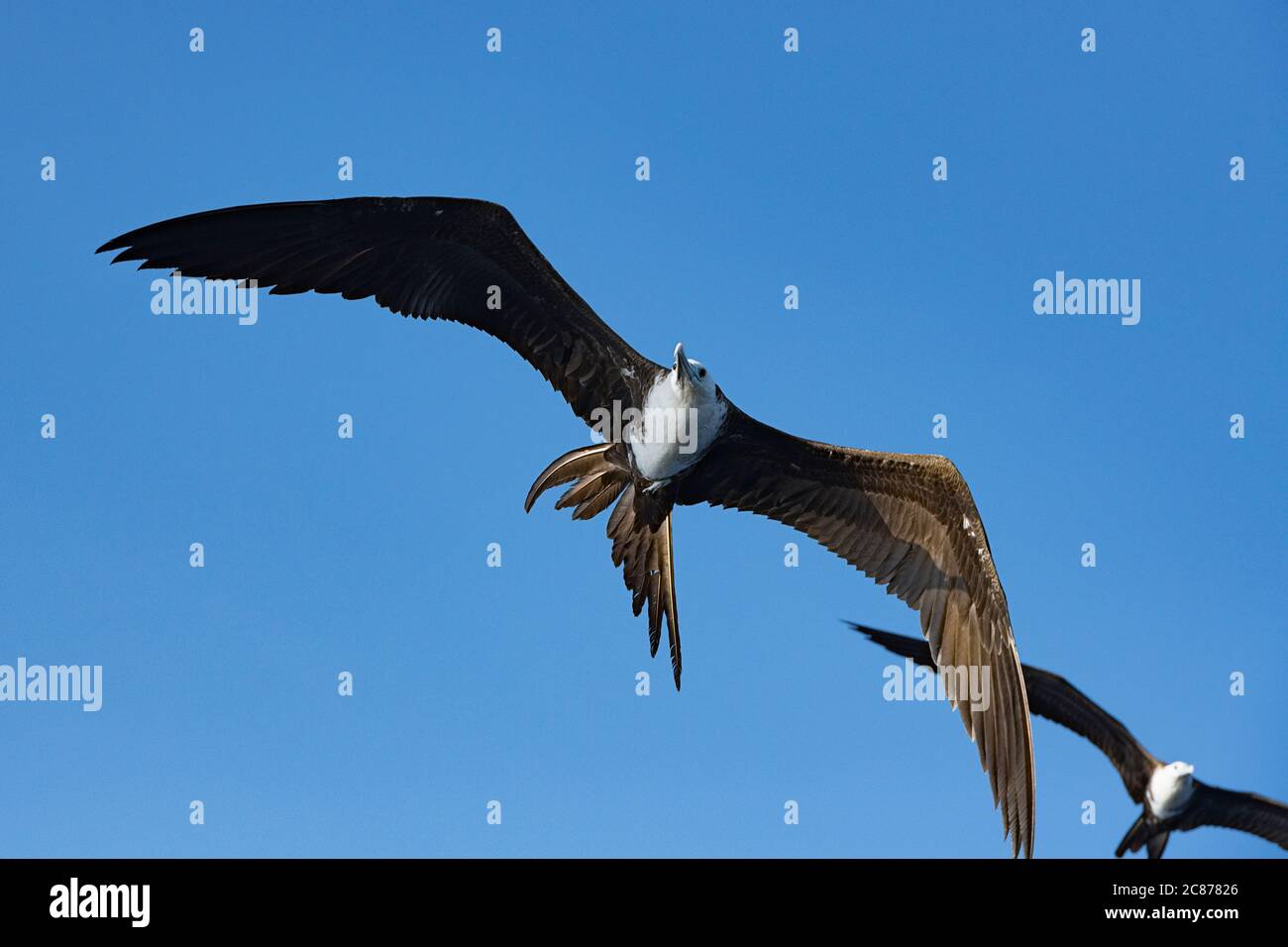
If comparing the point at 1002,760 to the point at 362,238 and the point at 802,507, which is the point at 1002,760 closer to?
the point at 802,507

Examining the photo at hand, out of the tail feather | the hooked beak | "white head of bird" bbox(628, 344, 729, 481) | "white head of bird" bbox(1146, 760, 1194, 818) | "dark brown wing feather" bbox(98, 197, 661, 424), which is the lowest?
the tail feather

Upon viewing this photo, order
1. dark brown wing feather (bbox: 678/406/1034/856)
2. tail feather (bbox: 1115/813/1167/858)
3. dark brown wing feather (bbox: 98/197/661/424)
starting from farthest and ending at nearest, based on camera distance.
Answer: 1. tail feather (bbox: 1115/813/1167/858)
2. dark brown wing feather (bbox: 678/406/1034/856)
3. dark brown wing feather (bbox: 98/197/661/424)

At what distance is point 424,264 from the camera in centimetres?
1009

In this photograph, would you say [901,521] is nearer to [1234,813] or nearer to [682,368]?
[682,368]

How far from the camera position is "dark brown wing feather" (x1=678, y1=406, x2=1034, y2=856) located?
10.5 m

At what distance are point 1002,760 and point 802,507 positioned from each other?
282 centimetres

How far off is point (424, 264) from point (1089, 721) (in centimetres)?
1030

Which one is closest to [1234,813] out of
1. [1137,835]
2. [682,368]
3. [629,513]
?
[1137,835]

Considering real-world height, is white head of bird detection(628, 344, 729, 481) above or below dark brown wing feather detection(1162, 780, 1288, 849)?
above

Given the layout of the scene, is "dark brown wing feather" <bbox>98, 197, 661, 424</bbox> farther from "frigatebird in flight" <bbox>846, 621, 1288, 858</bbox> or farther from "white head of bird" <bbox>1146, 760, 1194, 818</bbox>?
"white head of bird" <bbox>1146, 760, 1194, 818</bbox>

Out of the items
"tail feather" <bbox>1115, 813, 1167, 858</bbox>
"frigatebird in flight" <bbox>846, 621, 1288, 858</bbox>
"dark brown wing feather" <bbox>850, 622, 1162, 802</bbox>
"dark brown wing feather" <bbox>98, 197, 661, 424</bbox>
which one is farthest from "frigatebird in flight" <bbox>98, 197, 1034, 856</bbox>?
"tail feather" <bbox>1115, 813, 1167, 858</bbox>

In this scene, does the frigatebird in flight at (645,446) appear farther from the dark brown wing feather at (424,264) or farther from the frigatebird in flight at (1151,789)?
the frigatebird in flight at (1151,789)

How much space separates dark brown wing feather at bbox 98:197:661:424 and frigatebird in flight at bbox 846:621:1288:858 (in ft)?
24.3
